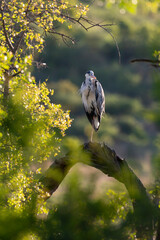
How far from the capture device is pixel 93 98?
7.50 meters

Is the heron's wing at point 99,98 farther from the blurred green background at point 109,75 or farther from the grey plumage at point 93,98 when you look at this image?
the blurred green background at point 109,75

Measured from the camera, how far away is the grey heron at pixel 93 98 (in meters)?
7.51

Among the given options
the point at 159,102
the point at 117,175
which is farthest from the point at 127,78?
the point at 159,102

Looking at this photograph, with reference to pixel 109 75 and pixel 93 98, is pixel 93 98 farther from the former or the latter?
pixel 109 75

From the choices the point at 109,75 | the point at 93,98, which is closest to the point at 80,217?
the point at 93,98

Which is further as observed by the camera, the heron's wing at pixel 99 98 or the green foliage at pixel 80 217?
the heron's wing at pixel 99 98

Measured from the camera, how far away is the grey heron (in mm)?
7508

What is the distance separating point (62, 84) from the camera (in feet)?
110

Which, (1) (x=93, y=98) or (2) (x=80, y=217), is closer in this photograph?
(2) (x=80, y=217)

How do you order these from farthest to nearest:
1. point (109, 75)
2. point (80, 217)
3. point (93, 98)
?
point (109, 75) < point (93, 98) < point (80, 217)

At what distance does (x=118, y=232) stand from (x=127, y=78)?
112ft

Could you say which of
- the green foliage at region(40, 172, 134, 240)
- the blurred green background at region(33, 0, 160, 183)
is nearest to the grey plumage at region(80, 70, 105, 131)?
the green foliage at region(40, 172, 134, 240)

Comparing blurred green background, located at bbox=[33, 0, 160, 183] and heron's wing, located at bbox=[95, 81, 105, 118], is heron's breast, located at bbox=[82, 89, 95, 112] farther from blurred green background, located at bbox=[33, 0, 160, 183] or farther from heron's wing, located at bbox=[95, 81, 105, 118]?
blurred green background, located at bbox=[33, 0, 160, 183]

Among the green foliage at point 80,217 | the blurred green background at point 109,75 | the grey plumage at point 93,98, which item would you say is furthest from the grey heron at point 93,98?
the blurred green background at point 109,75
